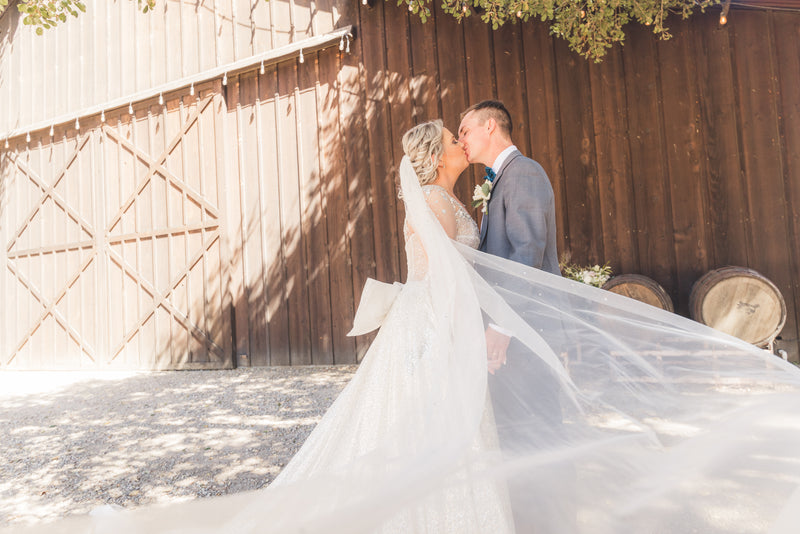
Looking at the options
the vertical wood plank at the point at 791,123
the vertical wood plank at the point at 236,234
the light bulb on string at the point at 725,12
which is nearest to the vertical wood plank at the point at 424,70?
the vertical wood plank at the point at 236,234

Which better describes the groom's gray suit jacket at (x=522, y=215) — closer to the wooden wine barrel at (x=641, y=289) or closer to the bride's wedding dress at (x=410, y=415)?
the bride's wedding dress at (x=410, y=415)

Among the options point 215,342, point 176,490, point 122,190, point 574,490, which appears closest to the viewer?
point 574,490

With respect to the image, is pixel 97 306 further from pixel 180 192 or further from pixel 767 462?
pixel 767 462

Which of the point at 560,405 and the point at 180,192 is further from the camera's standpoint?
the point at 180,192

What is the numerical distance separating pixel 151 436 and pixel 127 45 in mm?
6943

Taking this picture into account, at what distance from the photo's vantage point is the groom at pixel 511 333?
1.31m

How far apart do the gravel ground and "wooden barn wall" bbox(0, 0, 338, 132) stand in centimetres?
456

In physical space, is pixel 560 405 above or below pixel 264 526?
above

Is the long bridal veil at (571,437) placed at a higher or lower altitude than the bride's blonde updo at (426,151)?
lower

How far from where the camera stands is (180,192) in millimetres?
7688

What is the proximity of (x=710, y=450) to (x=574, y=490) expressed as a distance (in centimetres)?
34

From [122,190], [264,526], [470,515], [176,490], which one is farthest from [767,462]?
[122,190]

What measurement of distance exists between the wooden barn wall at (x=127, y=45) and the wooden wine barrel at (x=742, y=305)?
539 cm

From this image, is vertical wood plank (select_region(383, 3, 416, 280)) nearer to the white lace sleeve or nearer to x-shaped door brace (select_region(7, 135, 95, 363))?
the white lace sleeve
